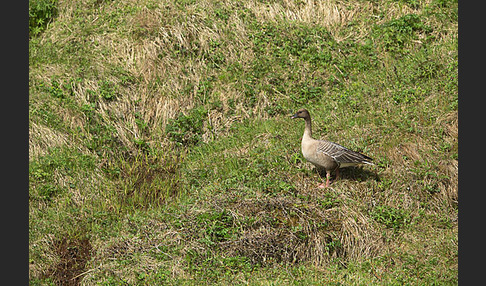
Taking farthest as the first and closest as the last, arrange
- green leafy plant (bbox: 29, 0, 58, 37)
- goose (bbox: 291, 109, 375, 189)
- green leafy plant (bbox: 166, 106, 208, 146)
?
green leafy plant (bbox: 29, 0, 58, 37) → green leafy plant (bbox: 166, 106, 208, 146) → goose (bbox: 291, 109, 375, 189)

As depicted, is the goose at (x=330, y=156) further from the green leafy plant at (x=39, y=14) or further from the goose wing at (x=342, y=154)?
the green leafy plant at (x=39, y=14)

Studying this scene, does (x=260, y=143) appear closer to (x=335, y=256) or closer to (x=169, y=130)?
(x=169, y=130)

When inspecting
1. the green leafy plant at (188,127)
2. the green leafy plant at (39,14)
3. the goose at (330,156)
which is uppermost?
the green leafy plant at (39,14)

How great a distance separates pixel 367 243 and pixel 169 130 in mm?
4901

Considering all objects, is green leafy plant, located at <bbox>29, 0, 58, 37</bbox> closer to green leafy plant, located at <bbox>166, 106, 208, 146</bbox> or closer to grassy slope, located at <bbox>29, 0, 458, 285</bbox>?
grassy slope, located at <bbox>29, 0, 458, 285</bbox>

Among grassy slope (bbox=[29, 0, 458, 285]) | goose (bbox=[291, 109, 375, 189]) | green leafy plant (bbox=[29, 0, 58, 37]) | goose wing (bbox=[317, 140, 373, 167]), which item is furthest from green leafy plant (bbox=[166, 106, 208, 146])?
green leafy plant (bbox=[29, 0, 58, 37])

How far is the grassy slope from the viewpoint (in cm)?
1028

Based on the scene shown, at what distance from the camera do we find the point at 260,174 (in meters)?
11.6

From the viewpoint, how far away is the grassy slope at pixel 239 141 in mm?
10281

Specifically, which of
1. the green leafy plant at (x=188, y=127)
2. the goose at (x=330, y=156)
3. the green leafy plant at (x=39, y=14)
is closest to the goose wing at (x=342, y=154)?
the goose at (x=330, y=156)

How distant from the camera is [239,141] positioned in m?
12.8

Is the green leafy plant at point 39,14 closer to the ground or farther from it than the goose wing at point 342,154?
farther from it

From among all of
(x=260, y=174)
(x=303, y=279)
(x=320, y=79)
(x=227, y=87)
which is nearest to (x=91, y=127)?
(x=227, y=87)

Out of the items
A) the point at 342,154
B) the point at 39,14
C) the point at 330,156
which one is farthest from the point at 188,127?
the point at 39,14
